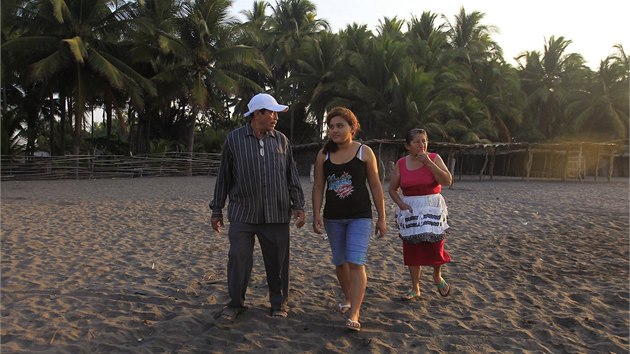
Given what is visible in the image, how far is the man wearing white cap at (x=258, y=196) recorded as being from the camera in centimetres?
329

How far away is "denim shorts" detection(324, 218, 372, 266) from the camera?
322 cm

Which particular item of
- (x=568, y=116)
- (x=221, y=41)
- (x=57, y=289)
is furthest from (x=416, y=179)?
(x=568, y=116)

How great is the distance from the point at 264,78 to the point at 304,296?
31312 millimetres

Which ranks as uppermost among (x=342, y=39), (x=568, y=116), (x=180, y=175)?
(x=342, y=39)

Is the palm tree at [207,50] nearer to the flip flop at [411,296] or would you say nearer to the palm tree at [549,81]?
the flip flop at [411,296]

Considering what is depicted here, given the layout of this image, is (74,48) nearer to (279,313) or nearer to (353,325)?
(279,313)

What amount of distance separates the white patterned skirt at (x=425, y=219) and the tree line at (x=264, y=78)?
16.2 meters

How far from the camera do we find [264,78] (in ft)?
112

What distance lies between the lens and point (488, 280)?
4.62 m

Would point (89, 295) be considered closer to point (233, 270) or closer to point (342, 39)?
point (233, 270)

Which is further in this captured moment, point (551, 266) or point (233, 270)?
point (551, 266)

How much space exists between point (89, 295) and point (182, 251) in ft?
6.21

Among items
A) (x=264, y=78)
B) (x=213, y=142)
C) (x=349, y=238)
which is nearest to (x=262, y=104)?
(x=349, y=238)

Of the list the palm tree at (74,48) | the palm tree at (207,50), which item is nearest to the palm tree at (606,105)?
the palm tree at (207,50)
